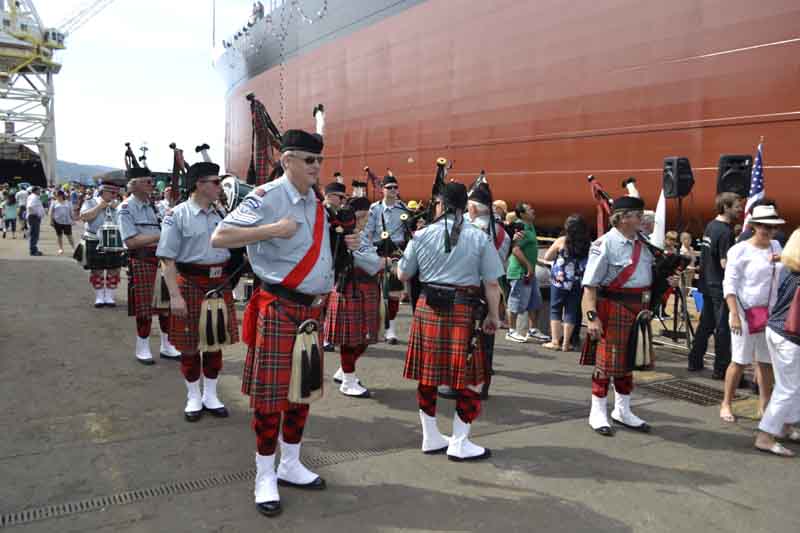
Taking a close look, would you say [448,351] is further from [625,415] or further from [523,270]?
[523,270]

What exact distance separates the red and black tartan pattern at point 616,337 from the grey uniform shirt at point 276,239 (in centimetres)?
222

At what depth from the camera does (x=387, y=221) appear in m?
7.19

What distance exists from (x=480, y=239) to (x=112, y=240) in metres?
5.68

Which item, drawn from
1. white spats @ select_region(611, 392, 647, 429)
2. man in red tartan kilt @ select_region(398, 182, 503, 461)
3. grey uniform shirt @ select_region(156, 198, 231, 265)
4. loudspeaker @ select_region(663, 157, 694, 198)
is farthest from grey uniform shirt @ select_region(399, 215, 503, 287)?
loudspeaker @ select_region(663, 157, 694, 198)

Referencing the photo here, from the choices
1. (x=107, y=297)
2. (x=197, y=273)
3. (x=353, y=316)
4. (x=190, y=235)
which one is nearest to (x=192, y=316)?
(x=197, y=273)

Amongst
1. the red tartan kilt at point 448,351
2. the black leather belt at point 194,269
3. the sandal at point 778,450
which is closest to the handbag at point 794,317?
the sandal at point 778,450

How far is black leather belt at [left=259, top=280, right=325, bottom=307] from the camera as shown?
118 inches

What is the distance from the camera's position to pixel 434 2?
13930 millimetres

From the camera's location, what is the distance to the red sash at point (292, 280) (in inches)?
118

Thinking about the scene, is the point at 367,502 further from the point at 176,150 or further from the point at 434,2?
the point at 434,2

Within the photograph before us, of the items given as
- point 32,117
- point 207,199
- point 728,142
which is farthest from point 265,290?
point 32,117

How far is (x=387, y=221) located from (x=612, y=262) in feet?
11.5

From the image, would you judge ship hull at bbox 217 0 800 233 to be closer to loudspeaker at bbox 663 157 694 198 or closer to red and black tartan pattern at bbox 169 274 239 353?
loudspeaker at bbox 663 157 694 198

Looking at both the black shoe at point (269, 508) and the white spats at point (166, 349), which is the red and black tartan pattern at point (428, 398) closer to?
→ the black shoe at point (269, 508)
